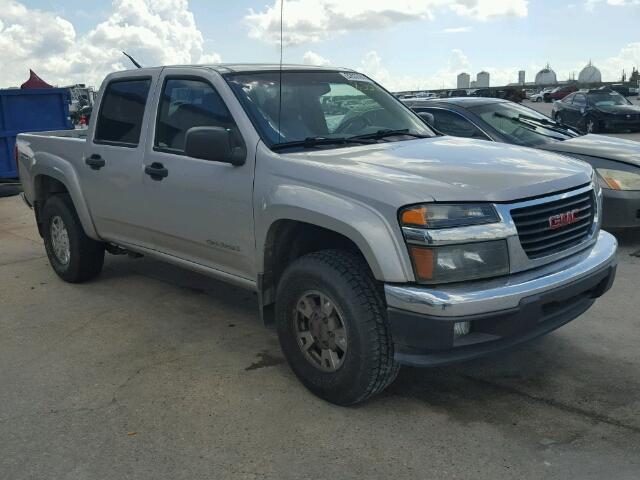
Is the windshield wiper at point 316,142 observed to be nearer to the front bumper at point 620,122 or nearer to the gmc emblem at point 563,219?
the gmc emblem at point 563,219

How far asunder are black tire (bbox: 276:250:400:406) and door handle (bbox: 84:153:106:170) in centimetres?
227

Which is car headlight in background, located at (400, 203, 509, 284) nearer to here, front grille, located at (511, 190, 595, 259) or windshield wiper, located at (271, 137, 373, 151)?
front grille, located at (511, 190, 595, 259)

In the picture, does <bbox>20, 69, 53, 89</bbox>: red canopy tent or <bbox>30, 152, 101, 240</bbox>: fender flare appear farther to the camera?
<bbox>20, 69, 53, 89</bbox>: red canopy tent

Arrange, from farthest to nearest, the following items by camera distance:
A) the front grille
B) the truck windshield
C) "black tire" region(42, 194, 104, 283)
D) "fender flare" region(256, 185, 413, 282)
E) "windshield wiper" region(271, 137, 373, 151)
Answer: "black tire" region(42, 194, 104, 283), the truck windshield, "windshield wiper" region(271, 137, 373, 151), the front grille, "fender flare" region(256, 185, 413, 282)

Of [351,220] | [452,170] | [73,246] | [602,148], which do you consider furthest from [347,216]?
[602,148]

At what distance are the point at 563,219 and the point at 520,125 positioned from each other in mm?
4183

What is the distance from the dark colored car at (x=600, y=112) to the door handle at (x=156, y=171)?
17090 millimetres

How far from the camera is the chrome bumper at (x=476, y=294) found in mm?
2941

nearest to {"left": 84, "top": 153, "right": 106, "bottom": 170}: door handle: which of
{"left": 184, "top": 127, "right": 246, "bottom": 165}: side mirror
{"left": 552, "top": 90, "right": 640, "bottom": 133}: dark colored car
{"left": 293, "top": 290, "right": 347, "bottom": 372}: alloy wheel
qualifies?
{"left": 184, "top": 127, "right": 246, "bottom": 165}: side mirror

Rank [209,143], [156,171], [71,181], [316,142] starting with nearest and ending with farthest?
1. [209,143]
2. [316,142]
3. [156,171]
4. [71,181]

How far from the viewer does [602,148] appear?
6.73 metres

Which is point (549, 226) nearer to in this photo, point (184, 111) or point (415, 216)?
point (415, 216)

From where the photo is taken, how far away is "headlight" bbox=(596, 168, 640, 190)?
6.30 m

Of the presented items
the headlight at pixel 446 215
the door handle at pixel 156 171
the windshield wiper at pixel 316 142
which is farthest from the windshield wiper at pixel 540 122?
the headlight at pixel 446 215
